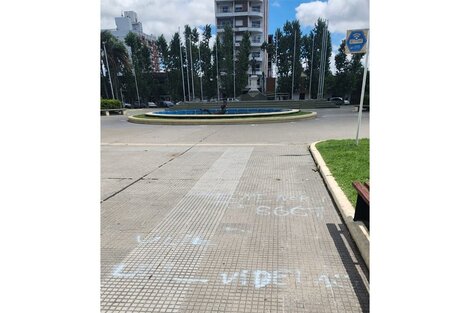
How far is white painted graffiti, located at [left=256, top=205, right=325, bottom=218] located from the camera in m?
4.23

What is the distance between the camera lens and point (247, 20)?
6212 cm


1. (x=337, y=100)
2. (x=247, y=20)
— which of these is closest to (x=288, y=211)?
(x=337, y=100)

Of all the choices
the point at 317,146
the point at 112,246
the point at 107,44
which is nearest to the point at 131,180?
the point at 112,246

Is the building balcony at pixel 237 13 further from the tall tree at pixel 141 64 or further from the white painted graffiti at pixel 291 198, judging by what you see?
the white painted graffiti at pixel 291 198

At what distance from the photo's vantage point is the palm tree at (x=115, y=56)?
149 ft

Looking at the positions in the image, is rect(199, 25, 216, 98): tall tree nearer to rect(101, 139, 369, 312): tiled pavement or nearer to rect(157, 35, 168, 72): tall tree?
rect(157, 35, 168, 72): tall tree

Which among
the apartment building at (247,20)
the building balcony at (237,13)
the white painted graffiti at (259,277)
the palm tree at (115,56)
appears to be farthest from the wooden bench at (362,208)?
the building balcony at (237,13)

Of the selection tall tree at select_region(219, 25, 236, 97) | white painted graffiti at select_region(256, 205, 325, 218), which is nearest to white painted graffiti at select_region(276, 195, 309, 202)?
white painted graffiti at select_region(256, 205, 325, 218)

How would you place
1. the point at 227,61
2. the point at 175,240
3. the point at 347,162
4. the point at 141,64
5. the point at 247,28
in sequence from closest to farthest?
the point at 175,240
the point at 347,162
the point at 227,61
the point at 141,64
the point at 247,28

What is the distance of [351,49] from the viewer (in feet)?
28.0

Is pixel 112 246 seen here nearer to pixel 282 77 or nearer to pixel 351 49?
pixel 351 49

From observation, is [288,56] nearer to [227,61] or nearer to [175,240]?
[227,61]

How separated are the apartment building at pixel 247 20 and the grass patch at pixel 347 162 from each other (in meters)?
54.0

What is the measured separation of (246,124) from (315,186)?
43.2 feet
